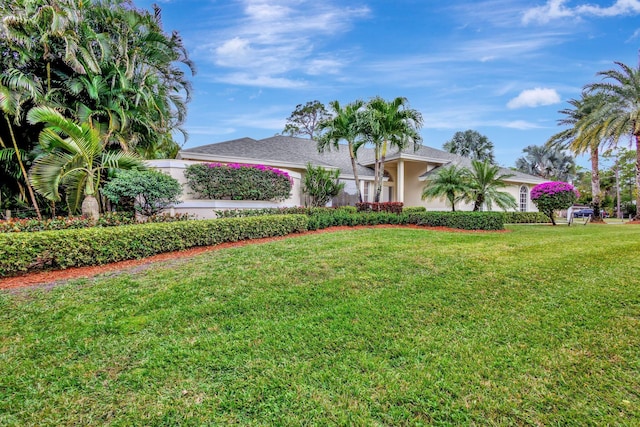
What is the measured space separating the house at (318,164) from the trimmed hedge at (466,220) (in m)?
4.14

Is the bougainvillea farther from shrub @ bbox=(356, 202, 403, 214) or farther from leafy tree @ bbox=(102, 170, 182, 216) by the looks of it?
leafy tree @ bbox=(102, 170, 182, 216)

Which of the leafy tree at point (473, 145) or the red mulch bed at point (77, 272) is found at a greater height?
the leafy tree at point (473, 145)

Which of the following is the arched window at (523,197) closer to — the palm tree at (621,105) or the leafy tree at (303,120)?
the palm tree at (621,105)

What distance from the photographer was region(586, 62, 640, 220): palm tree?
17.7 m

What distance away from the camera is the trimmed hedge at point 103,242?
5676 millimetres

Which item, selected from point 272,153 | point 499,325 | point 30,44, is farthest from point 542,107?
point 30,44

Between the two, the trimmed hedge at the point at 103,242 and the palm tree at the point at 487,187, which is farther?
the palm tree at the point at 487,187

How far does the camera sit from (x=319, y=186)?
582 inches

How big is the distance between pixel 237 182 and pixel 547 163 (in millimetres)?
39182

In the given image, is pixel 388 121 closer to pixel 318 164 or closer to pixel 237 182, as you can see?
pixel 318 164

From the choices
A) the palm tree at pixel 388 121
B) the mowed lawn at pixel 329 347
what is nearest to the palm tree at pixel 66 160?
the mowed lawn at pixel 329 347

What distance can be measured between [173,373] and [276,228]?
730 centimetres

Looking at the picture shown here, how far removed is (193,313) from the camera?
4.10 m

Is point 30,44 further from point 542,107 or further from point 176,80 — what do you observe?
point 542,107
